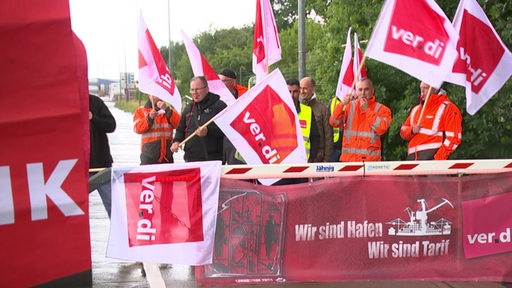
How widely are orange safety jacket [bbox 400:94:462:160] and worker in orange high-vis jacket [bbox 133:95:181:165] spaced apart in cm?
275

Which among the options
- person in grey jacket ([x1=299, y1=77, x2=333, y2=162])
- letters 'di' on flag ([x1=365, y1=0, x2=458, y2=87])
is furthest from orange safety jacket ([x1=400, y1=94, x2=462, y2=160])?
person in grey jacket ([x1=299, y1=77, x2=333, y2=162])

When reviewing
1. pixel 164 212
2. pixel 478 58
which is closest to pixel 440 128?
pixel 478 58

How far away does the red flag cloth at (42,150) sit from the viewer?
6.70ft

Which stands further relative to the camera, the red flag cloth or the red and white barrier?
the red and white barrier

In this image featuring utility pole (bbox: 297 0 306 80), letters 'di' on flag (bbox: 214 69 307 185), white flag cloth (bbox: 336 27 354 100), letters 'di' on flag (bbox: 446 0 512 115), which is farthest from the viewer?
utility pole (bbox: 297 0 306 80)

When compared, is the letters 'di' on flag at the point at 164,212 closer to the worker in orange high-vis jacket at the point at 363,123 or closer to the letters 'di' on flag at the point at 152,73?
the worker in orange high-vis jacket at the point at 363,123

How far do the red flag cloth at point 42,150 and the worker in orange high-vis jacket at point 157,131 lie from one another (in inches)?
280

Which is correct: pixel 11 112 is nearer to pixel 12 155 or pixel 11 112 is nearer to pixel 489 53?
pixel 12 155

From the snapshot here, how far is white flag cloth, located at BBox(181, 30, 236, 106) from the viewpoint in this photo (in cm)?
1047

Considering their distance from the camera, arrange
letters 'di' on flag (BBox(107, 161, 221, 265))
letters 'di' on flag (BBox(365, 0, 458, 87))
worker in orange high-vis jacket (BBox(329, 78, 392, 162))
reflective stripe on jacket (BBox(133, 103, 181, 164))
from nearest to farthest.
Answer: letters 'di' on flag (BBox(107, 161, 221, 265)) < letters 'di' on flag (BBox(365, 0, 458, 87)) < worker in orange high-vis jacket (BBox(329, 78, 392, 162)) < reflective stripe on jacket (BBox(133, 103, 181, 164))

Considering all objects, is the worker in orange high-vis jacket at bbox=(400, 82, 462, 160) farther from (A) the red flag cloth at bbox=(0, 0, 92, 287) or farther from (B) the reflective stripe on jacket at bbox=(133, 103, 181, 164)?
→ (A) the red flag cloth at bbox=(0, 0, 92, 287)

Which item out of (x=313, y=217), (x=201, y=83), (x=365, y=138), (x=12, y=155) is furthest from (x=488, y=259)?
(x=12, y=155)

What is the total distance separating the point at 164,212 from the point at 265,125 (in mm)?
1290

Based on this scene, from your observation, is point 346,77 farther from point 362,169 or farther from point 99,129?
point 362,169
